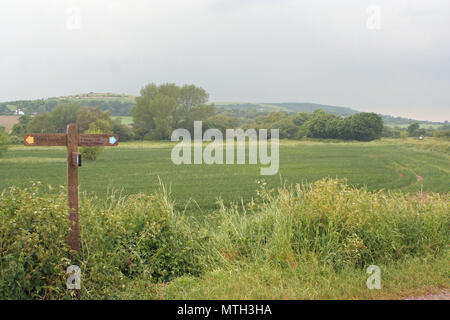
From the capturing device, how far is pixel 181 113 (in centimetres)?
8525

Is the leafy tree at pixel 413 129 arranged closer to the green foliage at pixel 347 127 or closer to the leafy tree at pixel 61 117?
the green foliage at pixel 347 127

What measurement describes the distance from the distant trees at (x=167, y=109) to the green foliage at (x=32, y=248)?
7120 cm

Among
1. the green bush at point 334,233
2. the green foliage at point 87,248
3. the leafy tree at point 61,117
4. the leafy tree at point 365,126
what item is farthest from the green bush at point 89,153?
the leafy tree at point 365,126

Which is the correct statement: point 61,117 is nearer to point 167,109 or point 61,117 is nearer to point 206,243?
point 167,109

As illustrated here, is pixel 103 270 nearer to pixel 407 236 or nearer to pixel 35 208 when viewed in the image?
pixel 35 208

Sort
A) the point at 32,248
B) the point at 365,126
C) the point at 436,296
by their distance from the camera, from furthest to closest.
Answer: the point at 365,126 < the point at 436,296 < the point at 32,248

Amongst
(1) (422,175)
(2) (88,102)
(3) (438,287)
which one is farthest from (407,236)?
(2) (88,102)

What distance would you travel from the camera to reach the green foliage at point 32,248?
4.36m

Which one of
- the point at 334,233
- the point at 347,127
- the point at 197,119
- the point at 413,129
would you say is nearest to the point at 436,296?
the point at 334,233

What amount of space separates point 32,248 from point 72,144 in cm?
140

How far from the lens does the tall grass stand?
4648mm

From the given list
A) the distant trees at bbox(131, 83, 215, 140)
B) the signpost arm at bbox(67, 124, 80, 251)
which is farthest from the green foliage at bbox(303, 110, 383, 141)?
the signpost arm at bbox(67, 124, 80, 251)

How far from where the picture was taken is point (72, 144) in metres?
5.21

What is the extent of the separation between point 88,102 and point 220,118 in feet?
117
